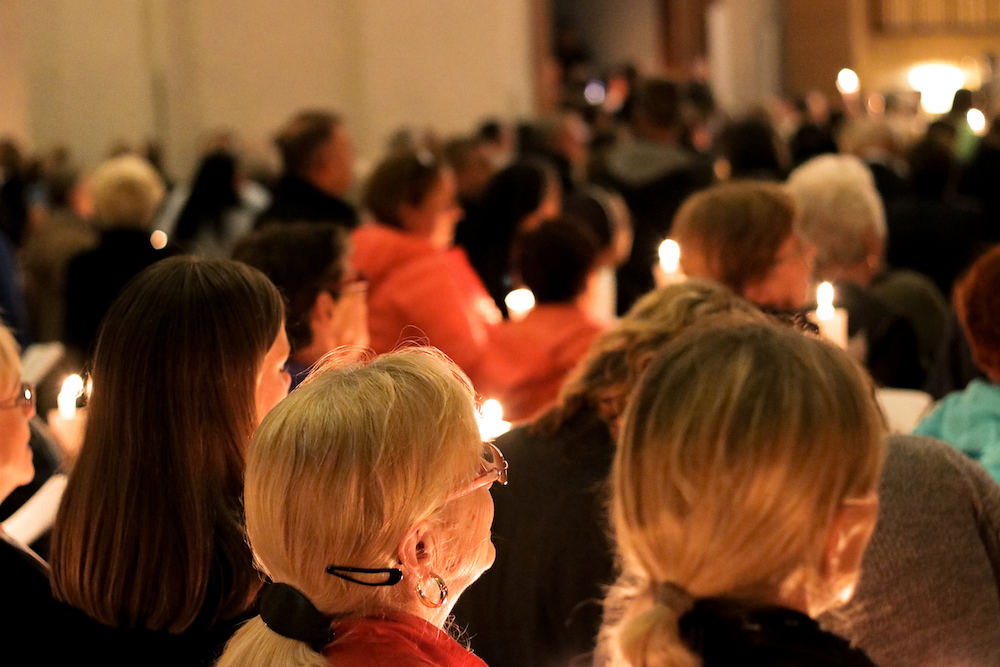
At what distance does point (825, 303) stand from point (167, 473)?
1.98m

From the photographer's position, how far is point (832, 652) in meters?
1.41

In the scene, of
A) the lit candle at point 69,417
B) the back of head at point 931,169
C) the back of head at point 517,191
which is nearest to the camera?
the lit candle at point 69,417

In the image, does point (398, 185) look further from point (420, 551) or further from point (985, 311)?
point (420, 551)

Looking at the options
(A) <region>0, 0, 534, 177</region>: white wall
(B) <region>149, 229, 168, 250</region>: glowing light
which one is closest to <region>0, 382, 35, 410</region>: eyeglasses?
(B) <region>149, 229, 168, 250</region>: glowing light

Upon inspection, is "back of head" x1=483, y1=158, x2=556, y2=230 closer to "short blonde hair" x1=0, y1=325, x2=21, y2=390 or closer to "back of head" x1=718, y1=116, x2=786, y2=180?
"back of head" x1=718, y1=116, x2=786, y2=180

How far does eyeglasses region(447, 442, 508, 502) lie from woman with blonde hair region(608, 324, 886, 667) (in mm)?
276

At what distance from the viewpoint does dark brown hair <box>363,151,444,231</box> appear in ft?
15.3

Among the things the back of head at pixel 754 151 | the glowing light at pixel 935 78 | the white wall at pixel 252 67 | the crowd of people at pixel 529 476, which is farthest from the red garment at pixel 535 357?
the glowing light at pixel 935 78

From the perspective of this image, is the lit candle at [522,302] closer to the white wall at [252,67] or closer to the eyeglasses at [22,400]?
the eyeglasses at [22,400]

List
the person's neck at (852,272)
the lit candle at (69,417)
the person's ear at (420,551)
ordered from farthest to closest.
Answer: the person's neck at (852,272) < the lit candle at (69,417) < the person's ear at (420,551)

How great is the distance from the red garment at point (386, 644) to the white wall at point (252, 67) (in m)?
9.98

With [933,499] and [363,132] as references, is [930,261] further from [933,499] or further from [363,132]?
[363,132]

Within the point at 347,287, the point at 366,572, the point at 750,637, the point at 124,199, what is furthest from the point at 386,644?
the point at 124,199

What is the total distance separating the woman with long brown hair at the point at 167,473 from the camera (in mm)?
1960
